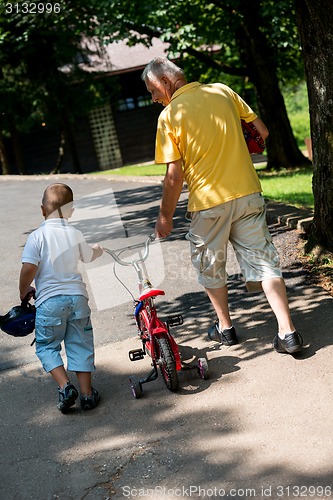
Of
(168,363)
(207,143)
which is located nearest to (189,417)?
(168,363)

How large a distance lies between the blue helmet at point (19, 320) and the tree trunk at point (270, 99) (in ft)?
45.4

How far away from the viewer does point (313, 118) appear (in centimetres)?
689

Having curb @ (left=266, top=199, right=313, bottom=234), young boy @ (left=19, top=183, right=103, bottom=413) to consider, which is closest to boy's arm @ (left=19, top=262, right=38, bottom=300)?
young boy @ (left=19, top=183, right=103, bottom=413)

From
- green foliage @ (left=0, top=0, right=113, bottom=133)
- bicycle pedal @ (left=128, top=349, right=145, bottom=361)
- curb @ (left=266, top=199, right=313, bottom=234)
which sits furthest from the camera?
green foliage @ (left=0, top=0, right=113, bottom=133)

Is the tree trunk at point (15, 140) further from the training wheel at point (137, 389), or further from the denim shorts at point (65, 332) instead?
the training wheel at point (137, 389)

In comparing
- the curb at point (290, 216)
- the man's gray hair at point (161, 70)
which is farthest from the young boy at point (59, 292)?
the curb at point (290, 216)

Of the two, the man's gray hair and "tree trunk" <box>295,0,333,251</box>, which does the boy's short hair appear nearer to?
the man's gray hair

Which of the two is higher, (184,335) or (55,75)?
(55,75)

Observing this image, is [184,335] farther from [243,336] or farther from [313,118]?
[313,118]

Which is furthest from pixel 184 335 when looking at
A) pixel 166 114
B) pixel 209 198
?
pixel 166 114

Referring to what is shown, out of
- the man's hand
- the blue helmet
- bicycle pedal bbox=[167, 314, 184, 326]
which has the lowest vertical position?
bicycle pedal bbox=[167, 314, 184, 326]

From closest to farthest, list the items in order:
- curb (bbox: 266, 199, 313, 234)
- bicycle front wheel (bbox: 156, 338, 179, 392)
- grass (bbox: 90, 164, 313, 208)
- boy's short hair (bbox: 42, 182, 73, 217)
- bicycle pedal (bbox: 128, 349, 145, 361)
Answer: bicycle front wheel (bbox: 156, 338, 179, 392) < boy's short hair (bbox: 42, 182, 73, 217) < bicycle pedal (bbox: 128, 349, 145, 361) < curb (bbox: 266, 199, 313, 234) < grass (bbox: 90, 164, 313, 208)

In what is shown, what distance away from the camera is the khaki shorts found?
4.98 m

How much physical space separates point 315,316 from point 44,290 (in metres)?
2.19
